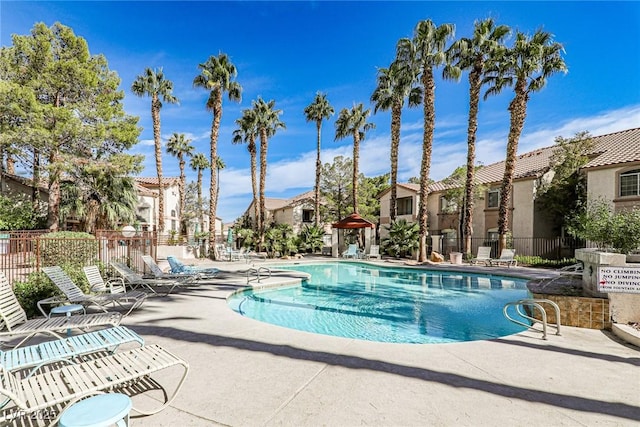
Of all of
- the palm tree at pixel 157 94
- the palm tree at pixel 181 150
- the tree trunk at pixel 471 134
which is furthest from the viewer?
the palm tree at pixel 181 150

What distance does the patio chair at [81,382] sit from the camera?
251 cm

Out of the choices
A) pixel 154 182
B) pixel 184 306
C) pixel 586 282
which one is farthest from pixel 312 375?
pixel 154 182

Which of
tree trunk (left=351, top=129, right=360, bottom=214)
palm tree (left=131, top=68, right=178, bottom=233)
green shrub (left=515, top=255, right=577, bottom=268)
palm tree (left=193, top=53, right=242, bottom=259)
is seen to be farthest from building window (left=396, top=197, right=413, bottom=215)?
palm tree (left=131, top=68, right=178, bottom=233)

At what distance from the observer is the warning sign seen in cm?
579

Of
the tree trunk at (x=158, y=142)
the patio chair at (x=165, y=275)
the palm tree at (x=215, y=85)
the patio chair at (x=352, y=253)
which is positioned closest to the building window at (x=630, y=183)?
the patio chair at (x=352, y=253)

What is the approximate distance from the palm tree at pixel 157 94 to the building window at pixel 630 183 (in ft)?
107

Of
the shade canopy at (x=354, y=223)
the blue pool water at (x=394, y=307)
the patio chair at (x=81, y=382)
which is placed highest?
the shade canopy at (x=354, y=223)

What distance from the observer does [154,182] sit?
107ft

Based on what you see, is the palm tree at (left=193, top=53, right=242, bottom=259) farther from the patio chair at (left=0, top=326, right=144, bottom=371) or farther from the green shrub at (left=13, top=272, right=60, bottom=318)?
the patio chair at (left=0, top=326, right=144, bottom=371)

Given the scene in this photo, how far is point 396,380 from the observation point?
392 centimetres

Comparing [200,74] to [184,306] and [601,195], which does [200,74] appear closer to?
[184,306]

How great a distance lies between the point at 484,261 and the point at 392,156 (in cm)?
1069

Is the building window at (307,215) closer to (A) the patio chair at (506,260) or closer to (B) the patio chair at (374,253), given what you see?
(B) the patio chair at (374,253)

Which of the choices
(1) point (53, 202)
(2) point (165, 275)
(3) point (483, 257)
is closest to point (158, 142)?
(1) point (53, 202)
